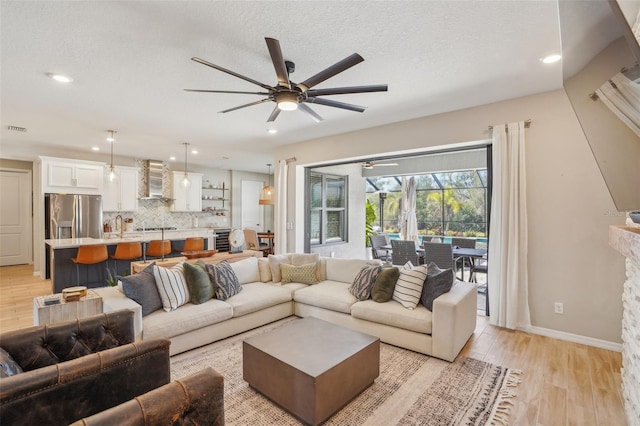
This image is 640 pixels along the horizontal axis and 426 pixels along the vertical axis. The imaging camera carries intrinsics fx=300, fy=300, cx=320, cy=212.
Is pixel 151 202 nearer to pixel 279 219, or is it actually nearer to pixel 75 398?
pixel 279 219

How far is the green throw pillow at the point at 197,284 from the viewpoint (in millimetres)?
3305

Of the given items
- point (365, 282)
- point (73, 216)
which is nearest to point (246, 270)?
point (365, 282)

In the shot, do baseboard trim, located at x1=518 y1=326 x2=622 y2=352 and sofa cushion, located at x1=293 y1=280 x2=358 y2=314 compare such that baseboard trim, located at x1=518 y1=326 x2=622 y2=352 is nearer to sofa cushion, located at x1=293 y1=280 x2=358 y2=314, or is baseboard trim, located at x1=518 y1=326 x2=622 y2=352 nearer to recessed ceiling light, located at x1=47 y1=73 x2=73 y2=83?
sofa cushion, located at x1=293 y1=280 x2=358 y2=314

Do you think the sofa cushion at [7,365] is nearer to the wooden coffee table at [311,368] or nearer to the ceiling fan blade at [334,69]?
the wooden coffee table at [311,368]

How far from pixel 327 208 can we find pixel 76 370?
585 centimetres

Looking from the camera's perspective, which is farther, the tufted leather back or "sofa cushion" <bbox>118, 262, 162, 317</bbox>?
"sofa cushion" <bbox>118, 262, 162, 317</bbox>

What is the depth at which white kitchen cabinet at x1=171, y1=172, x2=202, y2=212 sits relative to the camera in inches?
324

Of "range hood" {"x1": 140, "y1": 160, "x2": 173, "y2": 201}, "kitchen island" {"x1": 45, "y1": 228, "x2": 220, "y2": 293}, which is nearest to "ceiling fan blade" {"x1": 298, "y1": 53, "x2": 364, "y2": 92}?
"kitchen island" {"x1": 45, "y1": 228, "x2": 220, "y2": 293}

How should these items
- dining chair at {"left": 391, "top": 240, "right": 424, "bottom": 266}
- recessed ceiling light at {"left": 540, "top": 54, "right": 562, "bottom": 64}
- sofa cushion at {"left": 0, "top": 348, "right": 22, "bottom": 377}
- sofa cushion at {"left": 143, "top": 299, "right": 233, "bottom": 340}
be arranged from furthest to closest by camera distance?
dining chair at {"left": 391, "top": 240, "right": 424, "bottom": 266}
sofa cushion at {"left": 143, "top": 299, "right": 233, "bottom": 340}
recessed ceiling light at {"left": 540, "top": 54, "right": 562, "bottom": 64}
sofa cushion at {"left": 0, "top": 348, "right": 22, "bottom": 377}

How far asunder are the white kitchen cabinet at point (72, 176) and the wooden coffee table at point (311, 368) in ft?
21.0

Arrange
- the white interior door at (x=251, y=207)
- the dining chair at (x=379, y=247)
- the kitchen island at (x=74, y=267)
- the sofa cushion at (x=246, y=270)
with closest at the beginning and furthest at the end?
the sofa cushion at (x=246, y=270), the kitchen island at (x=74, y=267), the dining chair at (x=379, y=247), the white interior door at (x=251, y=207)

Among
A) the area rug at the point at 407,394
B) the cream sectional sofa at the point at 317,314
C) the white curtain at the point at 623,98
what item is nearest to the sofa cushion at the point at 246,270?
the cream sectional sofa at the point at 317,314

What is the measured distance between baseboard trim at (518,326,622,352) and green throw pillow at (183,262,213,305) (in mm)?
3680

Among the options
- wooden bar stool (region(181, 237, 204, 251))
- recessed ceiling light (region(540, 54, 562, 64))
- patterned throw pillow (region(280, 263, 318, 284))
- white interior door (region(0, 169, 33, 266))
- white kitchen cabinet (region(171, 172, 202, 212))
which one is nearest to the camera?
recessed ceiling light (region(540, 54, 562, 64))
